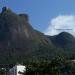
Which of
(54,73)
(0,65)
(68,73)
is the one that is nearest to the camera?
(54,73)

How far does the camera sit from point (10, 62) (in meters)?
193

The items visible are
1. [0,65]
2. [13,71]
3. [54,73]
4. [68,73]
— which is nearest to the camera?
[54,73]

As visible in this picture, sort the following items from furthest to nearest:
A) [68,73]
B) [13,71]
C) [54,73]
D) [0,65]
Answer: [0,65]
[13,71]
[68,73]
[54,73]

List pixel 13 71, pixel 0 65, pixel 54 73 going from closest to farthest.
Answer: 1. pixel 54 73
2. pixel 13 71
3. pixel 0 65

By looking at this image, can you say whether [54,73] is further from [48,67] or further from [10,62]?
[10,62]

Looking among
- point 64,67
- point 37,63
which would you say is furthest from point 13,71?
point 37,63

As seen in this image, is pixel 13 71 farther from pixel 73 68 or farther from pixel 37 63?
pixel 37 63

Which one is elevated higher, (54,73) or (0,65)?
(0,65)

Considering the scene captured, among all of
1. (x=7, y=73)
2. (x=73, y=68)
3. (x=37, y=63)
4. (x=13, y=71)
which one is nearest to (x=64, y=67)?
(x=73, y=68)

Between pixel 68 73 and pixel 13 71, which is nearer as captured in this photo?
pixel 68 73

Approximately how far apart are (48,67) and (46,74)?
4.43 feet

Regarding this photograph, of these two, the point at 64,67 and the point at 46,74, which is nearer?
the point at 46,74

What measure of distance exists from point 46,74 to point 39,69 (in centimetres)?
155

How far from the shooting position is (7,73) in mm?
145625
